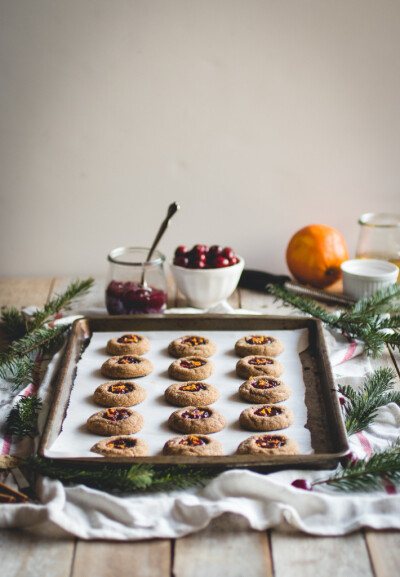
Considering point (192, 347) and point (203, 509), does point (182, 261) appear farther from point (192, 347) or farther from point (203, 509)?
point (203, 509)

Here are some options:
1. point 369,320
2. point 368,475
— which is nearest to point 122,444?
point 368,475

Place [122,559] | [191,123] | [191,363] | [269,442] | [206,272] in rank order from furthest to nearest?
[191,123] → [206,272] → [191,363] → [269,442] → [122,559]

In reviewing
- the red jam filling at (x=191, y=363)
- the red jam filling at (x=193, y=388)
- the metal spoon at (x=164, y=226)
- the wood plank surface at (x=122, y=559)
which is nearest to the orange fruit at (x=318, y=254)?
the metal spoon at (x=164, y=226)

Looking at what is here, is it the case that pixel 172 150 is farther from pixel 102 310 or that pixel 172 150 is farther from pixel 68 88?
pixel 102 310

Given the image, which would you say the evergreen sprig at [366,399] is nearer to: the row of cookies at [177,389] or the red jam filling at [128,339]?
the row of cookies at [177,389]

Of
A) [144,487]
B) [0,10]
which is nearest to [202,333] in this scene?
[144,487]

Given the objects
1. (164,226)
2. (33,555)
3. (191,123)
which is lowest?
(33,555)
